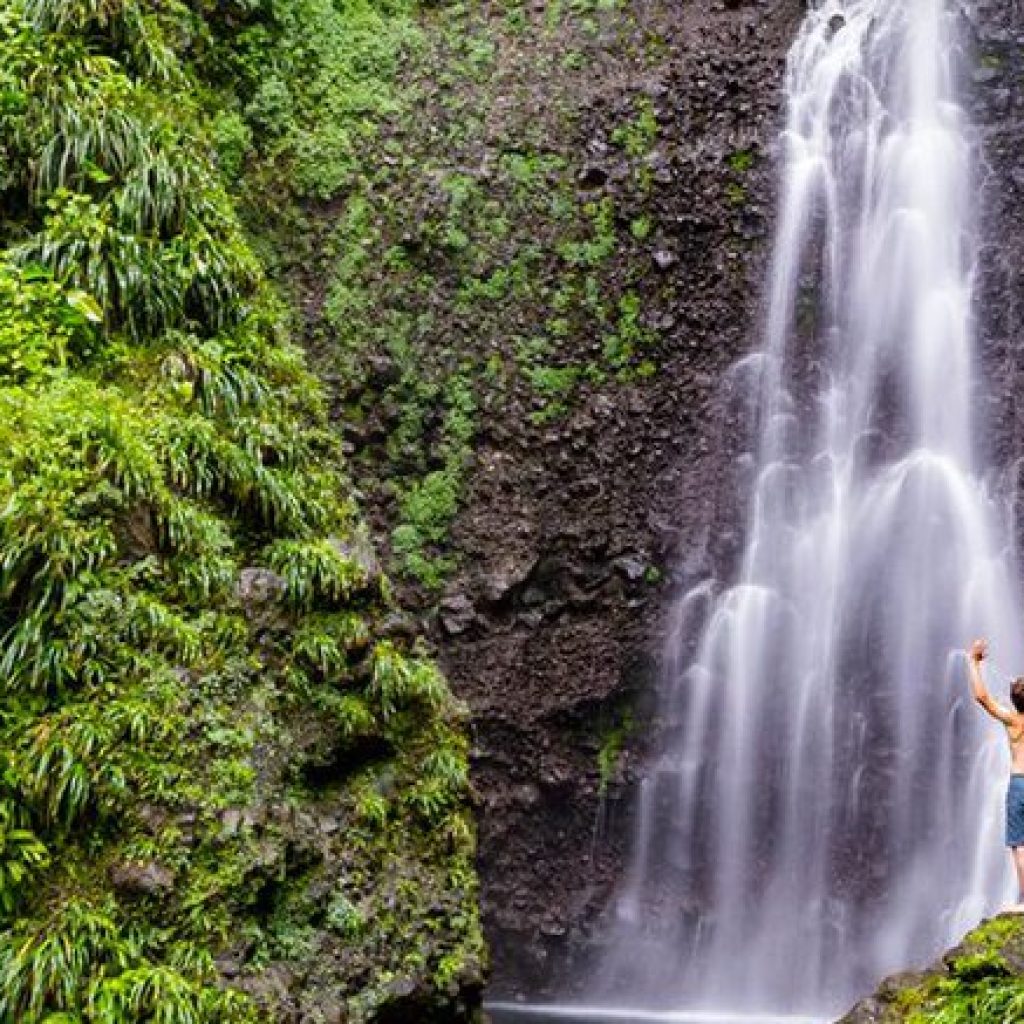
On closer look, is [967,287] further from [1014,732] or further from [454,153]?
[1014,732]

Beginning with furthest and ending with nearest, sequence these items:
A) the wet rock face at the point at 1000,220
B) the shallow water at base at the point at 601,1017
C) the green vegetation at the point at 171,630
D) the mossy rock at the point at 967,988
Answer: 1. the wet rock face at the point at 1000,220
2. the shallow water at base at the point at 601,1017
3. the mossy rock at the point at 967,988
4. the green vegetation at the point at 171,630

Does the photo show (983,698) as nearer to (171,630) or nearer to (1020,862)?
(1020,862)

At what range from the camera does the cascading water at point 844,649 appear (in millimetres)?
10820

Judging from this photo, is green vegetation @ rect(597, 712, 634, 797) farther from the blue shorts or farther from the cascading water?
the blue shorts

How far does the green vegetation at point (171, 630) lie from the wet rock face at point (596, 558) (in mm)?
3577

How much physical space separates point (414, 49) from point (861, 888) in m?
11.3

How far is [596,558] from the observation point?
1245 centimetres

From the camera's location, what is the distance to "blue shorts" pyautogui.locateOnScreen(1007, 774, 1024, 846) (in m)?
6.89

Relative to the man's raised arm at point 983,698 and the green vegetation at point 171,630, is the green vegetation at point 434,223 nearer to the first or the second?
the green vegetation at point 171,630

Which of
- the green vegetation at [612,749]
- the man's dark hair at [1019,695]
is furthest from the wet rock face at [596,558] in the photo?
the man's dark hair at [1019,695]

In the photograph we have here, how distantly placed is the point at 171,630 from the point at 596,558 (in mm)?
6439

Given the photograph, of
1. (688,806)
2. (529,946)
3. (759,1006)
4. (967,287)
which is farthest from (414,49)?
(759,1006)

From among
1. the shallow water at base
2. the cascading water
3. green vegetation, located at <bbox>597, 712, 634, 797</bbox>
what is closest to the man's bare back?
the cascading water

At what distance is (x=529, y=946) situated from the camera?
11617mm
